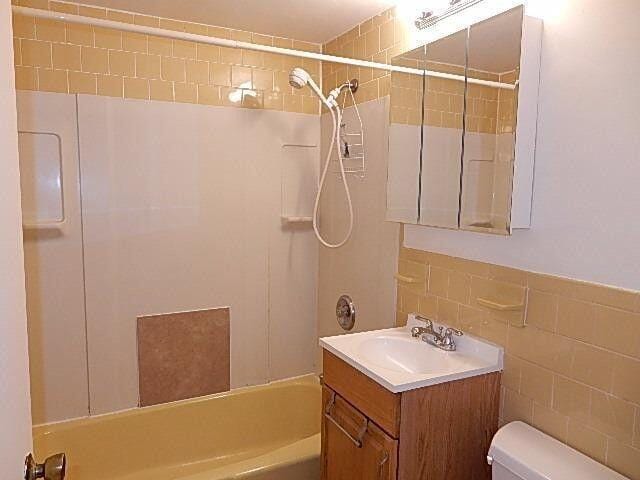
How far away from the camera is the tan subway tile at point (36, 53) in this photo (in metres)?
2.19

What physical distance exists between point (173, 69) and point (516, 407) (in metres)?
2.24

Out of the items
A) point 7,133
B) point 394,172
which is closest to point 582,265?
point 394,172

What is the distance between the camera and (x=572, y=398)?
4.66 ft

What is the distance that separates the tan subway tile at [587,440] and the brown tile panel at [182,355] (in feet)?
6.11

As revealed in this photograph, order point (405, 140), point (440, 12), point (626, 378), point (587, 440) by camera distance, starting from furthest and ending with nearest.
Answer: point (405, 140), point (440, 12), point (587, 440), point (626, 378)

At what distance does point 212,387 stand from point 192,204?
1.08 m

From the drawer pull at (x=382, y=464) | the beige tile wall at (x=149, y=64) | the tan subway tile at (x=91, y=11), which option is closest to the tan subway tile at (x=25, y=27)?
the beige tile wall at (x=149, y=64)

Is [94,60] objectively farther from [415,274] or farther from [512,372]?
[512,372]

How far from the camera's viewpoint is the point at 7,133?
76 centimetres

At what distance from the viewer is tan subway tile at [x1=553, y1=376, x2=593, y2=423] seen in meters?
1.38

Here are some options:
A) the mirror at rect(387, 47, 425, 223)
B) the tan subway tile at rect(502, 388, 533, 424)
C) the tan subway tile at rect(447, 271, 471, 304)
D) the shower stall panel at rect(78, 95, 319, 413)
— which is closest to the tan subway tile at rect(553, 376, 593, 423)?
the tan subway tile at rect(502, 388, 533, 424)

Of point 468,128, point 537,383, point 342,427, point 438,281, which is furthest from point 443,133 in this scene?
point 342,427

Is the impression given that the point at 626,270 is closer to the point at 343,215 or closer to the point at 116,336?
the point at 343,215

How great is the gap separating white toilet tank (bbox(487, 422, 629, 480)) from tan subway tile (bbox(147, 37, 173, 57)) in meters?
2.32
